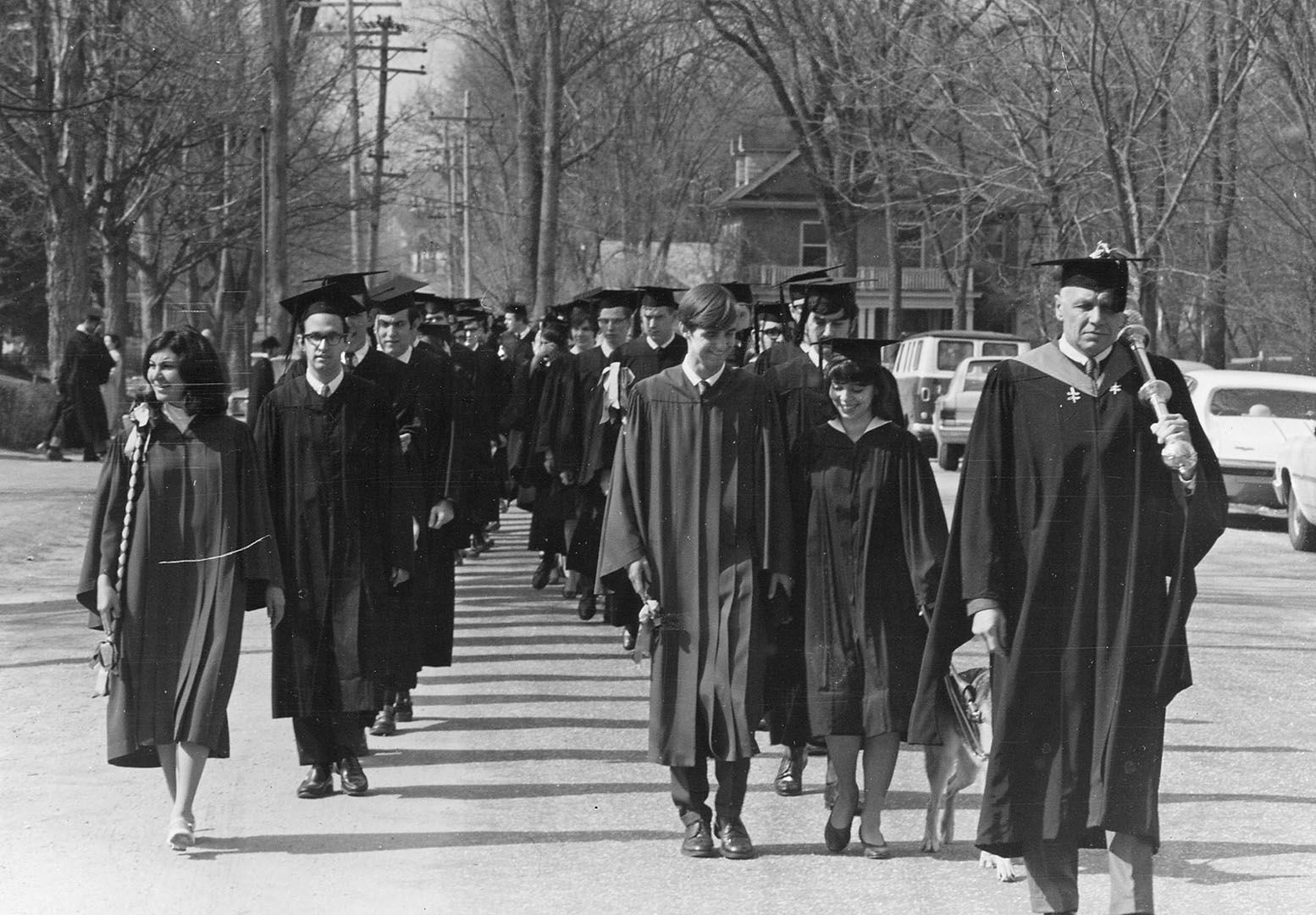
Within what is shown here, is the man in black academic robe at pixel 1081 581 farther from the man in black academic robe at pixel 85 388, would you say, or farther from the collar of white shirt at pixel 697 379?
the man in black academic robe at pixel 85 388

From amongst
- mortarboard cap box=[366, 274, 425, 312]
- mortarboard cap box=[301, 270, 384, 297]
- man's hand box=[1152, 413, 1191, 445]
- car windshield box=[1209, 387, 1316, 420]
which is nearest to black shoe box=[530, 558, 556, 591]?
mortarboard cap box=[366, 274, 425, 312]

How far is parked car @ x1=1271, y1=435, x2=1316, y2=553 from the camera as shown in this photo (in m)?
16.2

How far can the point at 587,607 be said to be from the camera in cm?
1216

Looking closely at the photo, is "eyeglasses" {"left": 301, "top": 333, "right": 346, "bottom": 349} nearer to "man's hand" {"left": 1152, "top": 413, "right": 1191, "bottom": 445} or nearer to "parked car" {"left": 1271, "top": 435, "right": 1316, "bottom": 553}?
"man's hand" {"left": 1152, "top": 413, "right": 1191, "bottom": 445}

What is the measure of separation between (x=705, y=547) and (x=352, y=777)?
1.84m

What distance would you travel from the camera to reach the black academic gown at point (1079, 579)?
17.5 feet

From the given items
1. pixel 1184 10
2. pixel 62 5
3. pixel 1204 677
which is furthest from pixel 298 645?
pixel 62 5

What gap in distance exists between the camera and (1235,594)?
1378 cm

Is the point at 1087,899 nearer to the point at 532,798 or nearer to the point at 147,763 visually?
the point at 532,798

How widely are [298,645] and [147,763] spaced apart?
2.95ft

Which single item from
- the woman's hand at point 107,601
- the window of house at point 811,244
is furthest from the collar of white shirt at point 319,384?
the window of house at point 811,244

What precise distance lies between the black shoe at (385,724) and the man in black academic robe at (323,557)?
4.04 ft

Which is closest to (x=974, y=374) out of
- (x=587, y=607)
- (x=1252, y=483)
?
(x=1252, y=483)

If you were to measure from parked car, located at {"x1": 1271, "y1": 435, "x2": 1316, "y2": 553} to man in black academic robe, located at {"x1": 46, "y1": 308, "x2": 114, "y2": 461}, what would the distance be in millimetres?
13873
